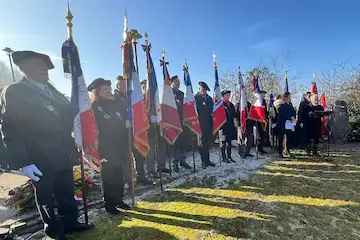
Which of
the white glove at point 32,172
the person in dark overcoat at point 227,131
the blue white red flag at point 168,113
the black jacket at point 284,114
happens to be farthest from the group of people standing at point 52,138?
the black jacket at point 284,114

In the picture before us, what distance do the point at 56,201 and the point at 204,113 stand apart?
4.28m

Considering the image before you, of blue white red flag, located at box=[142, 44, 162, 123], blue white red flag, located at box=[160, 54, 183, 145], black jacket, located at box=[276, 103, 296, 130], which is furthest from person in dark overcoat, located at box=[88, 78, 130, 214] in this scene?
black jacket, located at box=[276, 103, 296, 130]

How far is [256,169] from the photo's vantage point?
6.10 m

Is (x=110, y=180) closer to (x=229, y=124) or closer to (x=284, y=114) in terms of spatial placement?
(x=229, y=124)

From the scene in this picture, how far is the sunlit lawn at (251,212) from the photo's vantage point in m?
3.01

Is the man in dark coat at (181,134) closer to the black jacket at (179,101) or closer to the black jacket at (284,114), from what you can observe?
the black jacket at (179,101)

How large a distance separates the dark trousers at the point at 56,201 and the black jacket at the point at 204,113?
4.00m

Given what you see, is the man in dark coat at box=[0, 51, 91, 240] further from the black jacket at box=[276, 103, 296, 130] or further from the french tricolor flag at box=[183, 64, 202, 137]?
the black jacket at box=[276, 103, 296, 130]

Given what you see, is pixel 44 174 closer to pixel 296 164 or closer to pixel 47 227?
pixel 47 227

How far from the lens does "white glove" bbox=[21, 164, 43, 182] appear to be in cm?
254

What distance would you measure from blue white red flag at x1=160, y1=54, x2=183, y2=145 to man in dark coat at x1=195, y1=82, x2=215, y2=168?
3.96 ft

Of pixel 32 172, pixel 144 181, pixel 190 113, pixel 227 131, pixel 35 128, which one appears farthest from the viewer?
pixel 227 131

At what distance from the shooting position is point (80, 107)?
331cm

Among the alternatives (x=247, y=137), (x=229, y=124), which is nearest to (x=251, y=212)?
(x=229, y=124)
